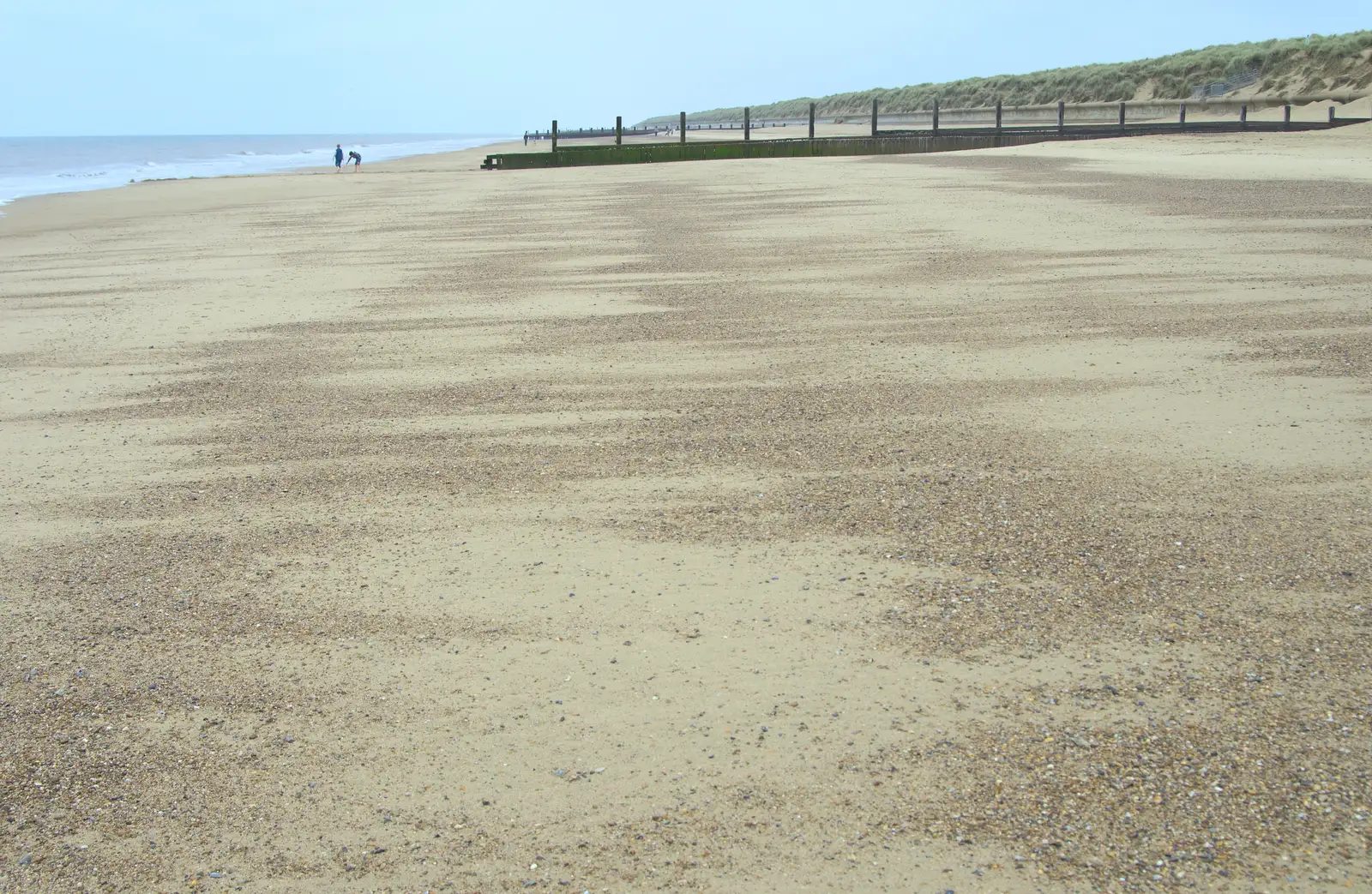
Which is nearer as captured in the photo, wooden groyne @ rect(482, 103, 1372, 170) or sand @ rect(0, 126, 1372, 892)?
sand @ rect(0, 126, 1372, 892)

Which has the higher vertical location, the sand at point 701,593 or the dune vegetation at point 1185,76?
the dune vegetation at point 1185,76

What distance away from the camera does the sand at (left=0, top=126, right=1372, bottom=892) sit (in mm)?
2705

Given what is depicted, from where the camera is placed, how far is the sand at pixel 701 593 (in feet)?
8.87

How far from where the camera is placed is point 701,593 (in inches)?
156

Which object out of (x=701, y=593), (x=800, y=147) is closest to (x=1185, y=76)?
(x=800, y=147)

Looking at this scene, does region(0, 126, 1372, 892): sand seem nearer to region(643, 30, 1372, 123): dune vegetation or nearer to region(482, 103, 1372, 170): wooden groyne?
region(482, 103, 1372, 170): wooden groyne

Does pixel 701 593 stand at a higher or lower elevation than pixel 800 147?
lower

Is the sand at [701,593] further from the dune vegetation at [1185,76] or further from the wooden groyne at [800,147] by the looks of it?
the dune vegetation at [1185,76]

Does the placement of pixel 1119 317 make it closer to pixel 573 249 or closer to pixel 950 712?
pixel 950 712

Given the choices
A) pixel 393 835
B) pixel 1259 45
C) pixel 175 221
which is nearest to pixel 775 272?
pixel 393 835

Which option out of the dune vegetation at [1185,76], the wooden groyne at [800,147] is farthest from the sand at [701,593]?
the dune vegetation at [1185,76]

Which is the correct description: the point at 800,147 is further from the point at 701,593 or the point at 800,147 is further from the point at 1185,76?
the point at 1185,76

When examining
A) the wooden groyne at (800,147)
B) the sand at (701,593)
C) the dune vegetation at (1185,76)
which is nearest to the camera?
the sand at (701,593)

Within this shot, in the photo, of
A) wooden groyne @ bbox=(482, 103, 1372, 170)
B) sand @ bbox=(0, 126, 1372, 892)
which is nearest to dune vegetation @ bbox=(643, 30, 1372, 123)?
wooden groyne @ bbox=(482, 103, 1372, 170)
